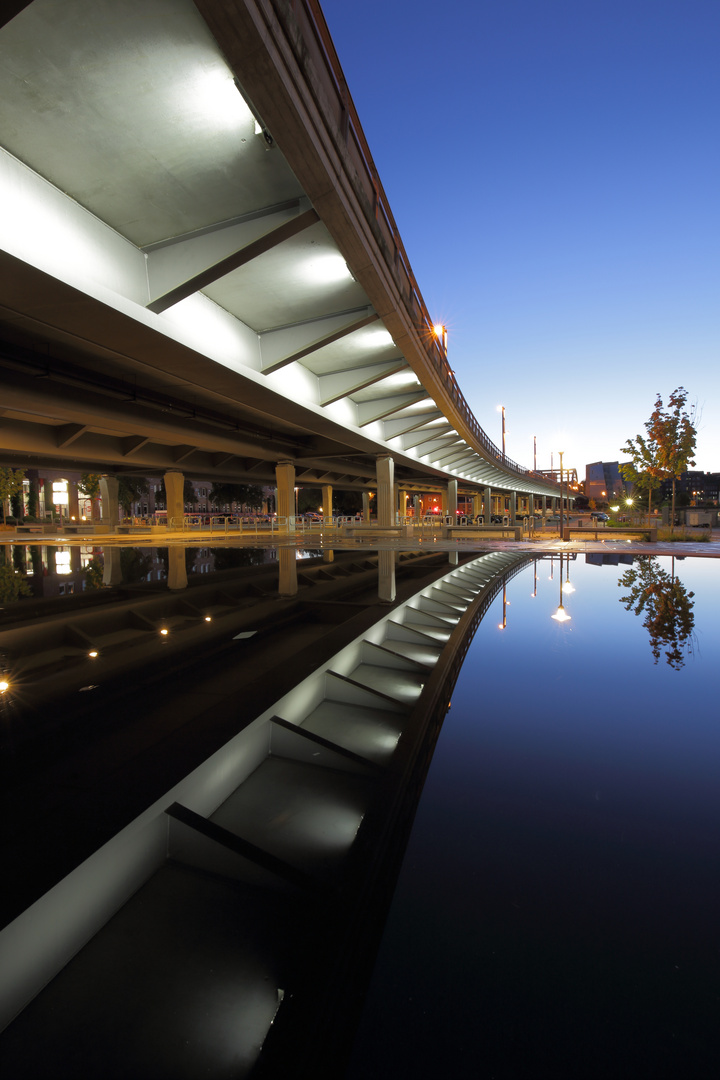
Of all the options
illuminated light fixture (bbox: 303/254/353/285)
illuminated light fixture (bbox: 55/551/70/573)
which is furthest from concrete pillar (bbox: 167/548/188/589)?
illuminated light fixture (bbox: 303/254/353/285)

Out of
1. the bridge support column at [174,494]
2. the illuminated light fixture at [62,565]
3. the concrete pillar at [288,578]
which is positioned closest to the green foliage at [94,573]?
the illuminated light fixture at [62,565]

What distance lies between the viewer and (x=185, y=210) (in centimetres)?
988

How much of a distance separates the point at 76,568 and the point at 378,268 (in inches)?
544

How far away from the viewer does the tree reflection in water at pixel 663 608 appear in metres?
6.23

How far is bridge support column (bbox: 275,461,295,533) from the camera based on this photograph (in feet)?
120

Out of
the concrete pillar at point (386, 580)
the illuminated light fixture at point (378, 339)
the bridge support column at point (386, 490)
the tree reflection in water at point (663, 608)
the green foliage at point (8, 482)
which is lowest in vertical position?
the tree reflection in water at point (663, 608)

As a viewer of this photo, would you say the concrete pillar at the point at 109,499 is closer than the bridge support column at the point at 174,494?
No

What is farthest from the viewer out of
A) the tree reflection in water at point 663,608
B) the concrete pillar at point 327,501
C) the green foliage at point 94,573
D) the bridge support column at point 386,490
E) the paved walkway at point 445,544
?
the concrete pillar at point 327,501

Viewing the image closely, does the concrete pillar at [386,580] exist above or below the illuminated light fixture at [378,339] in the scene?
below

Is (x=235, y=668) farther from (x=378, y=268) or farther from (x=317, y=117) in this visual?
(x=378, y=268)

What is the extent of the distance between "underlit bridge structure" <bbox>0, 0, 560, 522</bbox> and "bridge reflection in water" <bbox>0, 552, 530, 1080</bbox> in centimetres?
702

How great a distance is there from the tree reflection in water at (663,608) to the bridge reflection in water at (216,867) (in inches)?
115

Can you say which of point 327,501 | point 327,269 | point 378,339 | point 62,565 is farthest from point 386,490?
point 327,501

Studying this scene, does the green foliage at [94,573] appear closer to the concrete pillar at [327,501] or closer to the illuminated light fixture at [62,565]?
the illuminated light fixture at [62,565]
